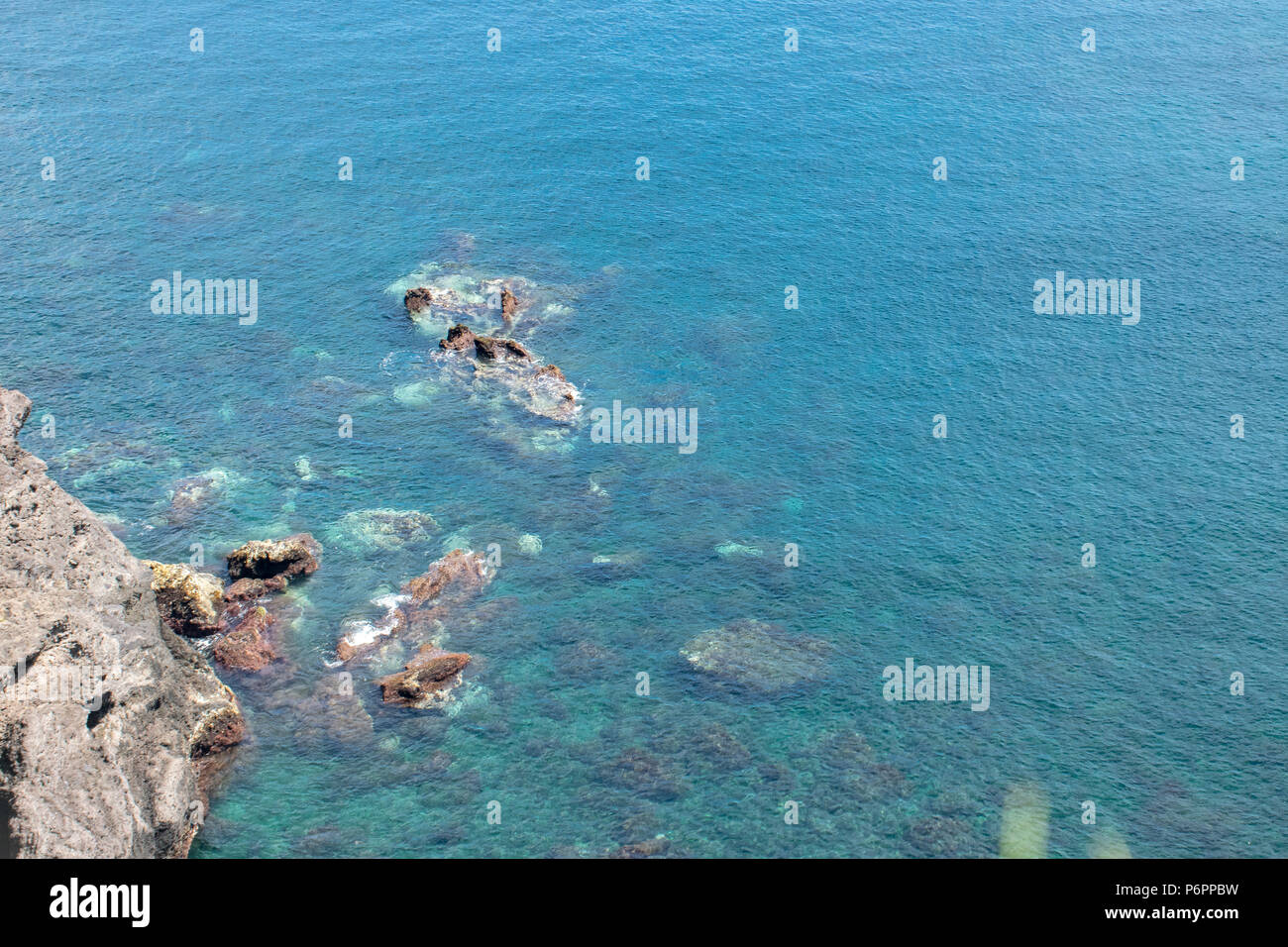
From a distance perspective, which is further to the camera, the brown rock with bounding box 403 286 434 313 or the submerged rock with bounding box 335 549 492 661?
the brown rock with bounding box 403 286 434 313

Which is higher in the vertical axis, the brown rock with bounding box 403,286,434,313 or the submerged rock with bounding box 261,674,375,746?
the brown rock with bounding box 403,286,434,313

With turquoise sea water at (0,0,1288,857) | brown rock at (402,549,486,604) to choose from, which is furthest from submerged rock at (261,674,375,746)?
brown rock at (402,549,486,604)

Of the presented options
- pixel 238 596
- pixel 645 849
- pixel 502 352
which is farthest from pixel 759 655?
pixel 502 352

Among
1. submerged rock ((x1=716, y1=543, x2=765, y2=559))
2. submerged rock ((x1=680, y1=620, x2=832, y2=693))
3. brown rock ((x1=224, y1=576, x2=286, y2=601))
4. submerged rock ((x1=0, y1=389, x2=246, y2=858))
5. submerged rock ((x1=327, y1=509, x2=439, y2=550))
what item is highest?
submerged rock ((x1=0, y1=389, x2=246, y2=858))

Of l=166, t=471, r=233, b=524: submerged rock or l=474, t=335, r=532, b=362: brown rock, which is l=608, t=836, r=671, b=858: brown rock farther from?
l=474, t=335, r=532, b=362: brown rock

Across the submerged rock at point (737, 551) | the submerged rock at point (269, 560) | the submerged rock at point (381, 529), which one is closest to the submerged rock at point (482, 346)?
the submerged rock at point (381, 529)
